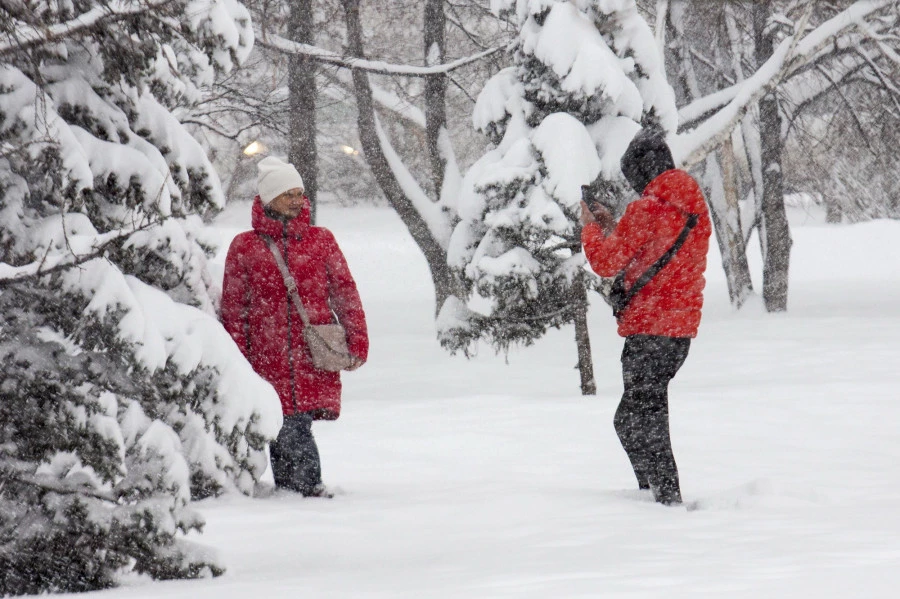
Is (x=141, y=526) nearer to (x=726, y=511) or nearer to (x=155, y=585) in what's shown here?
(x=155, y=585)

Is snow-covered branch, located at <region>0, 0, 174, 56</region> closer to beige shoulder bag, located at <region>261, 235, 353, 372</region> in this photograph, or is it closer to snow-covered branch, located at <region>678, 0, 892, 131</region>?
beige shoulder bag, located at <region>261, 235, 353, 372</region>

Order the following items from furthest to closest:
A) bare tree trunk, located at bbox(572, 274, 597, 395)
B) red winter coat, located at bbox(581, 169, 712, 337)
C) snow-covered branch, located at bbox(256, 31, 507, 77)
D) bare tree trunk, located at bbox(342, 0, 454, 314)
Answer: bare tree trunk, located at bbox(342, 0, 454, 314)
snow-covered branch, located at bbox(256, 31, 507, 77)
bare tree trunk, located at bbox(572, 274, 597, 395)
red winter coat, located at bbox(581, 169, 712, 337)

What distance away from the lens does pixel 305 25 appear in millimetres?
14078

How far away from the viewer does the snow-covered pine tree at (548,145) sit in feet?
35.3

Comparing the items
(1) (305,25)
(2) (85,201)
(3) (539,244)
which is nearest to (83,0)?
(2) (85,201)

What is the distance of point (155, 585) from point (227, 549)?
28.3 inches

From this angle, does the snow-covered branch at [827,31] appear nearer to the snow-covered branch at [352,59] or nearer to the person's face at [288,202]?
the snow-covered branch at [352,59]

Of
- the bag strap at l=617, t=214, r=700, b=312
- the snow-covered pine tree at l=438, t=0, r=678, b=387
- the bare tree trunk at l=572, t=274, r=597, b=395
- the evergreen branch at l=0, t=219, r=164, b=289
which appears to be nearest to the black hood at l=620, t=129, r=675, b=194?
the bag strap at l=617, t=214, r=700, b=312

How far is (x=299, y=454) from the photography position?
6141mm

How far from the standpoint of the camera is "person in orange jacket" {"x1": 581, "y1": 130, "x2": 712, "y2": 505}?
17.7 ft

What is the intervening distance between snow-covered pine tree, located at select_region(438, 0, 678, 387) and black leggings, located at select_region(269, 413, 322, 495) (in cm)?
520

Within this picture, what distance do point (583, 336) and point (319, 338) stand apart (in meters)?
5.92

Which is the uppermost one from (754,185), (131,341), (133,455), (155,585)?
(754,185)

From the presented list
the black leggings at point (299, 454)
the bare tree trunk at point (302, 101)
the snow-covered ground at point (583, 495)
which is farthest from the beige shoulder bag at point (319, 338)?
the bare tree trunk at point (302, 101)
